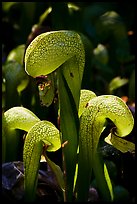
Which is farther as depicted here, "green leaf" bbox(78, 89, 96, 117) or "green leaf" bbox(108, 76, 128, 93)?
"green leaf" bbox(108, 76, 128, 93)

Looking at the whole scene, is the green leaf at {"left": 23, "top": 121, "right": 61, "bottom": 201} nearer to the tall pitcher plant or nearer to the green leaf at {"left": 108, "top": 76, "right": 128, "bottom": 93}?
the tall pitcher plant

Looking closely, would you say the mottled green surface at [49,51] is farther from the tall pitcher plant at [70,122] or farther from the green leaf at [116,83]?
the green leaf at [116,83]

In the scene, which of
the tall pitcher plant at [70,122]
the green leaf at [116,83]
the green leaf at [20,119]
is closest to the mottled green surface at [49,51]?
the tall pitcher plant at [70,122]

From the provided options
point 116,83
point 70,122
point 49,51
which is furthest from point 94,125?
point 116,83

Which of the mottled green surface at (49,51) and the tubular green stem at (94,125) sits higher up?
the mottled green surface at (49,51)

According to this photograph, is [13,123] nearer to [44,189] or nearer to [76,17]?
[44,189]

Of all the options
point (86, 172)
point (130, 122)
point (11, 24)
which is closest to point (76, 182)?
point (86, 172)

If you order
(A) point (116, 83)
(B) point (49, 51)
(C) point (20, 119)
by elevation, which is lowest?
(A) point (116, 83)

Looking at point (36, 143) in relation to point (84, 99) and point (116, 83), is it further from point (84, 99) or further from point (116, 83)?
point (116, 83)

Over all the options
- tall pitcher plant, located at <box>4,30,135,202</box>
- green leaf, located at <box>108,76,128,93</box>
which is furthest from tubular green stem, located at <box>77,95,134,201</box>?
green leaf, located at <box>108,76,128,93</box>
